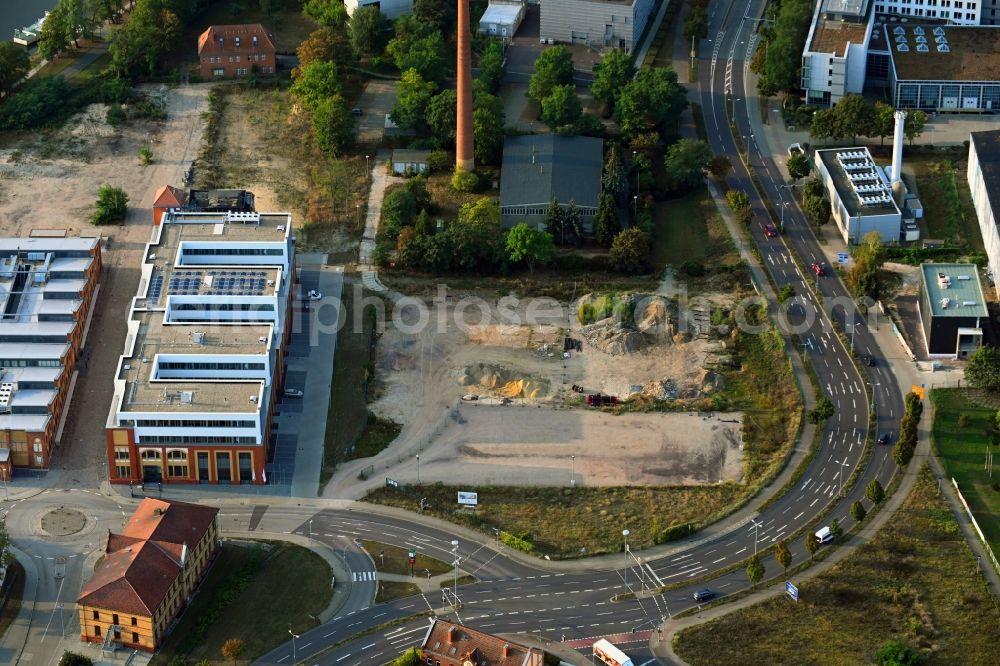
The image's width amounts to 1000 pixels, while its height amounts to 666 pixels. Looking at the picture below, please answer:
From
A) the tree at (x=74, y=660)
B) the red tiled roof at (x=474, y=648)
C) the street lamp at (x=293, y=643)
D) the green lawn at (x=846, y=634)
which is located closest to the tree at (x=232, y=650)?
the street lamp at (x=293, y=643)

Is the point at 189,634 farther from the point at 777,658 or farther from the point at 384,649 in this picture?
the point at 777,658

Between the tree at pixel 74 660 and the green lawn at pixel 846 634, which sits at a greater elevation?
the green lawn at pixel 846 634

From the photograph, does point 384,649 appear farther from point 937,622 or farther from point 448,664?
point 937,622

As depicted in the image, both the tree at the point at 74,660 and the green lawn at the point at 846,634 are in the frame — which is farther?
the tree at the point at 74,660

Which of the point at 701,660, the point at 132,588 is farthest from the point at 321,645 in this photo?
the point at 701,660

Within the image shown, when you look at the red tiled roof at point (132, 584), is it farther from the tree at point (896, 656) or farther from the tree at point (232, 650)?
the tree at point (896, 656)

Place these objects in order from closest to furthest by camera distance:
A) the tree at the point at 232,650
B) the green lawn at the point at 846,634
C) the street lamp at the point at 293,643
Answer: the green lawn at the point at 846,634
the tree at the point at 232,650
the street lamp at the point at 293,643

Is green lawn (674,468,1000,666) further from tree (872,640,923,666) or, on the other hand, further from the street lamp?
the street lamp
